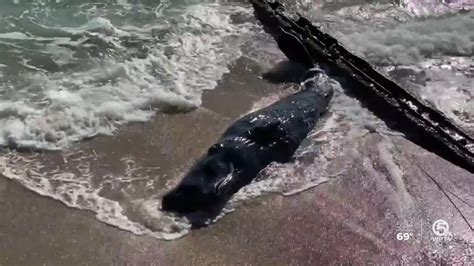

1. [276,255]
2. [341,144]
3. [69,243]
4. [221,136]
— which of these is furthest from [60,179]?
[341,144]

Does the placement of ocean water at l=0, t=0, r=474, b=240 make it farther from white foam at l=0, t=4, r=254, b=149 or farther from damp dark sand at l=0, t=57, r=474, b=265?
damp dark sand at l=0, t=57, r=474, b=265

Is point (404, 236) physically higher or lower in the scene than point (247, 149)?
lower

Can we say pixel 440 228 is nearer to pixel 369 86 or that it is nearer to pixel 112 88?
pixel 369 86

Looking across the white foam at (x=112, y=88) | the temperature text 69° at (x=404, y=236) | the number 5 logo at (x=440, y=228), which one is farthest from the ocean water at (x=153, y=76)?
the temperature text 69° at (x=404, y=236)

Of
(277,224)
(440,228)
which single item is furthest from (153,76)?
(440,228)

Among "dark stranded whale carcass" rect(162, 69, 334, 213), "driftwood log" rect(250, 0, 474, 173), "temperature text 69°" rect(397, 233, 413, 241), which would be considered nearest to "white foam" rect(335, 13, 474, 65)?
"driftwood log" rect(250, 0, 474, 173)
